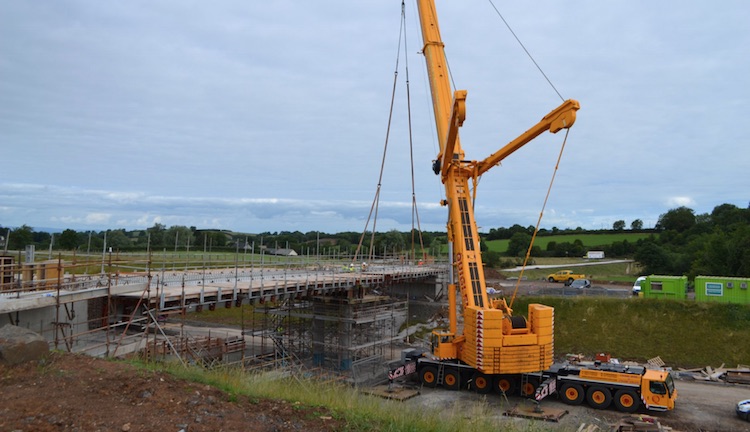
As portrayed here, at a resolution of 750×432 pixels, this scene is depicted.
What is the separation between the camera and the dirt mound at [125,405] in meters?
7.24

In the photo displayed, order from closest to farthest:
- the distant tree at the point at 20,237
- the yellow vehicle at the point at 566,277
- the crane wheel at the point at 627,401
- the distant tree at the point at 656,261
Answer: the crane wheel at the point at 627,401 → the distant tree at the point at 20,237 → the yellow vehicle at the point at 566,277 → the distant tree at the point at 656,261

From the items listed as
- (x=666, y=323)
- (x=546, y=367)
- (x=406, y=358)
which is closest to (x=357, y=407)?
(x=546, y=367)

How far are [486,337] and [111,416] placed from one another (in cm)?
1577

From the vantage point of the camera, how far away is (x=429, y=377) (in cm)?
2408

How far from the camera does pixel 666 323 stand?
3312cm

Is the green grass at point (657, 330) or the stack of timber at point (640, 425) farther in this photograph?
the green grass at point (657, 330)

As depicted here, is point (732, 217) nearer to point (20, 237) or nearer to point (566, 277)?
point (566, 277)

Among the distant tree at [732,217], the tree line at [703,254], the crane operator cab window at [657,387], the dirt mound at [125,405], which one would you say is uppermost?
the distant tree at [732,217]

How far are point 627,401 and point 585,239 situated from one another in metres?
85.0

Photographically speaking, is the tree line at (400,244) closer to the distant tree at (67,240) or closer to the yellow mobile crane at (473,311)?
the distant tree at (67,240)

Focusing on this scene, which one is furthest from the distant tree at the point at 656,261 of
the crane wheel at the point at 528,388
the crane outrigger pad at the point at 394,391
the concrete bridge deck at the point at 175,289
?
the crane outrigger pad at the point at 394,391

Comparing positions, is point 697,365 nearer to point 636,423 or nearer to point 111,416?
point 636,423

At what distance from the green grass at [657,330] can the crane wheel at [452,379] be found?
38.4 feet

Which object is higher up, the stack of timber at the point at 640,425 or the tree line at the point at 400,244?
the tree line at the point at 400,244
